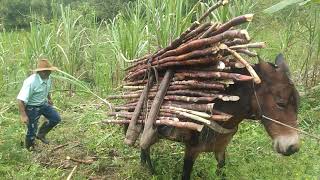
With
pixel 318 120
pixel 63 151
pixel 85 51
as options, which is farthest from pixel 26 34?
pixel 318 120

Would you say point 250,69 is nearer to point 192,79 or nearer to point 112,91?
point 192,79

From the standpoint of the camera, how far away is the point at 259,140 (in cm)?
568

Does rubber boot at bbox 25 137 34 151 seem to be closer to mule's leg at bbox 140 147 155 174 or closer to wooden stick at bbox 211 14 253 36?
mule's leg at bbox 140 147 155 174

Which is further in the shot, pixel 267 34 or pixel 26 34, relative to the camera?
pixel 267 34

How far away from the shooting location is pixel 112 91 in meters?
6.83

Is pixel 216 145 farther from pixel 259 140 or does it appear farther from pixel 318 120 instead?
pixel 318 120

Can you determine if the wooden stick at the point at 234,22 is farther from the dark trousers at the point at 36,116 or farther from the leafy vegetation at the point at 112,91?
the dark trousers at the point at 36,116

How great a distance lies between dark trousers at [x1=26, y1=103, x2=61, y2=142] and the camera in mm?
5258

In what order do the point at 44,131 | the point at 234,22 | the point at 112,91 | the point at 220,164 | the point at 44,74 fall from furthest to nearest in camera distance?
1. the point at 112,91
2. the point at 44,131
3. the point at 44,74
4. the point at 220,164
5. the point at 234,22

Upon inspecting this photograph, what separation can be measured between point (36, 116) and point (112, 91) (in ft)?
5.69

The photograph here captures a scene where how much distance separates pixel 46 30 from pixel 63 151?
9.24 ft

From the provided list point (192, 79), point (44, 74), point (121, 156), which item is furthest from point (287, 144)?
point (44, 74)

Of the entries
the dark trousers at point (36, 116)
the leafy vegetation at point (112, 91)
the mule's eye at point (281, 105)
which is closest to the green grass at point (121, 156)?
the leafy vegetation at point (112, 91)

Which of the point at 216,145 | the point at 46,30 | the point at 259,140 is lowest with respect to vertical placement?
the point at 259,140
